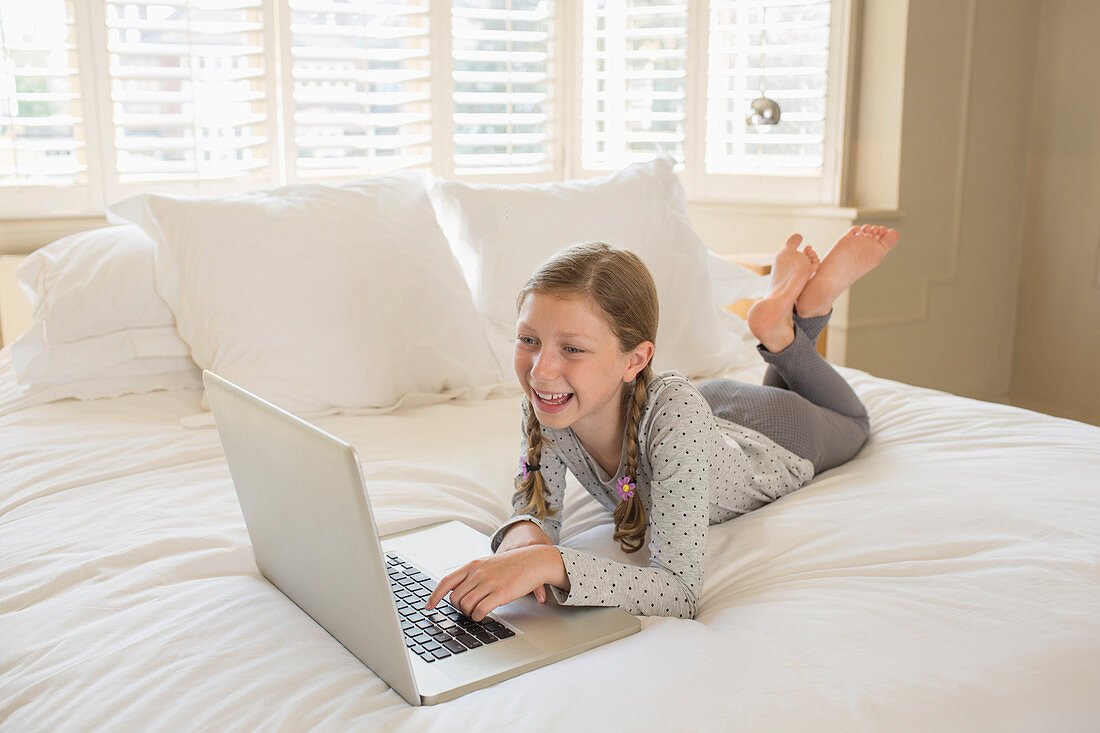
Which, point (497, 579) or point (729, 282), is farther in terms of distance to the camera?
Answer: point (729, 282)

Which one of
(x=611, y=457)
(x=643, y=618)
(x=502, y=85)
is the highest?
(x=502, y=85)

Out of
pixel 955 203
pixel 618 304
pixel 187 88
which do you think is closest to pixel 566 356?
pixel 618 304

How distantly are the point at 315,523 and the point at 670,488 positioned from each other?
0.42m

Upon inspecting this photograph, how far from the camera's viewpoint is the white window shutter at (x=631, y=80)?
2.99 metres

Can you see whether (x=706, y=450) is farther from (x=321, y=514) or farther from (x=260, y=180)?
(x=260, y=180)

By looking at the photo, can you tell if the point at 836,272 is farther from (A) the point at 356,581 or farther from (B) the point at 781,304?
(A) the point at 356,581

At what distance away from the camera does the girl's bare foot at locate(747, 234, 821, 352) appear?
1.57 metres

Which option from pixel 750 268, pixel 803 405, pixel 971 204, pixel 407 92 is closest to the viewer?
pixel 803 405

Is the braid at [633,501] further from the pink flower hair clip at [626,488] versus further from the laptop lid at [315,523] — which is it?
the laptop lid at [315,523]

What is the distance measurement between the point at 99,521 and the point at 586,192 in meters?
1.25

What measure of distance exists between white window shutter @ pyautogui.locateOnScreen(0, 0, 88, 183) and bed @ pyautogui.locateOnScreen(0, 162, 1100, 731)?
0.96 meters

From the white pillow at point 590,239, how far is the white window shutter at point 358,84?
69 cm

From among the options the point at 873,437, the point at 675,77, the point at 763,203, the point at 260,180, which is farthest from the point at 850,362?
the point at 260,180

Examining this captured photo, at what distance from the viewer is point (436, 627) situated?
3.02 ft
